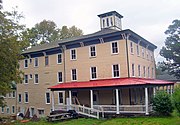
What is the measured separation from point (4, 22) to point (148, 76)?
22.6 metres

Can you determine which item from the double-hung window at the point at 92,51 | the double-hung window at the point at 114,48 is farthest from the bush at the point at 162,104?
the double-hung window at the point at 92,51

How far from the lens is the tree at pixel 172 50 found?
48.3m

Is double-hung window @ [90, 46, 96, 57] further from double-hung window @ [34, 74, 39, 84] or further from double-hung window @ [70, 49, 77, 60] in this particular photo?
double-hung window @ [34, 74, 39, 84]

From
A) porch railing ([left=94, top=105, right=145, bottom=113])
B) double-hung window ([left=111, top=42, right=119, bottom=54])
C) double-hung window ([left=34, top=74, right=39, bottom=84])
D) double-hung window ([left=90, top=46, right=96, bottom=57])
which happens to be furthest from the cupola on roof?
porch railing ([left=94, top=105, right=145, bottom=113])

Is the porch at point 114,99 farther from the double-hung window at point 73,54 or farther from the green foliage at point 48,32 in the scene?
the green foliage at point 48,32

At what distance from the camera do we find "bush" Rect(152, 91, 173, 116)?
21.9 m

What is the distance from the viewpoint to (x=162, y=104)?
22.0 m

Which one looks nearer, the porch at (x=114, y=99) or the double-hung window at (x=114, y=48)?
the porch at (x=114, y=99)

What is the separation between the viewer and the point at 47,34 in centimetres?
6384

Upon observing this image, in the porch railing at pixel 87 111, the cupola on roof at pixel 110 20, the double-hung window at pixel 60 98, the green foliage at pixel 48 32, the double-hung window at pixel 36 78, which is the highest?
the green foliage at pixel 48 32

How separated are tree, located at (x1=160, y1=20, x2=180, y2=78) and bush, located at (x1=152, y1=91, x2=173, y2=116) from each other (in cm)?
2784

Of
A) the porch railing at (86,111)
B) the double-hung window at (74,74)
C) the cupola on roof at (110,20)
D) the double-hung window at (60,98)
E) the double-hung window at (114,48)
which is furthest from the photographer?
the cupola on roof at (110,20)

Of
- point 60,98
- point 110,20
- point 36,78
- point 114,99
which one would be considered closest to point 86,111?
point 114,99

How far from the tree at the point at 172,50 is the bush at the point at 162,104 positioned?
2784cm
